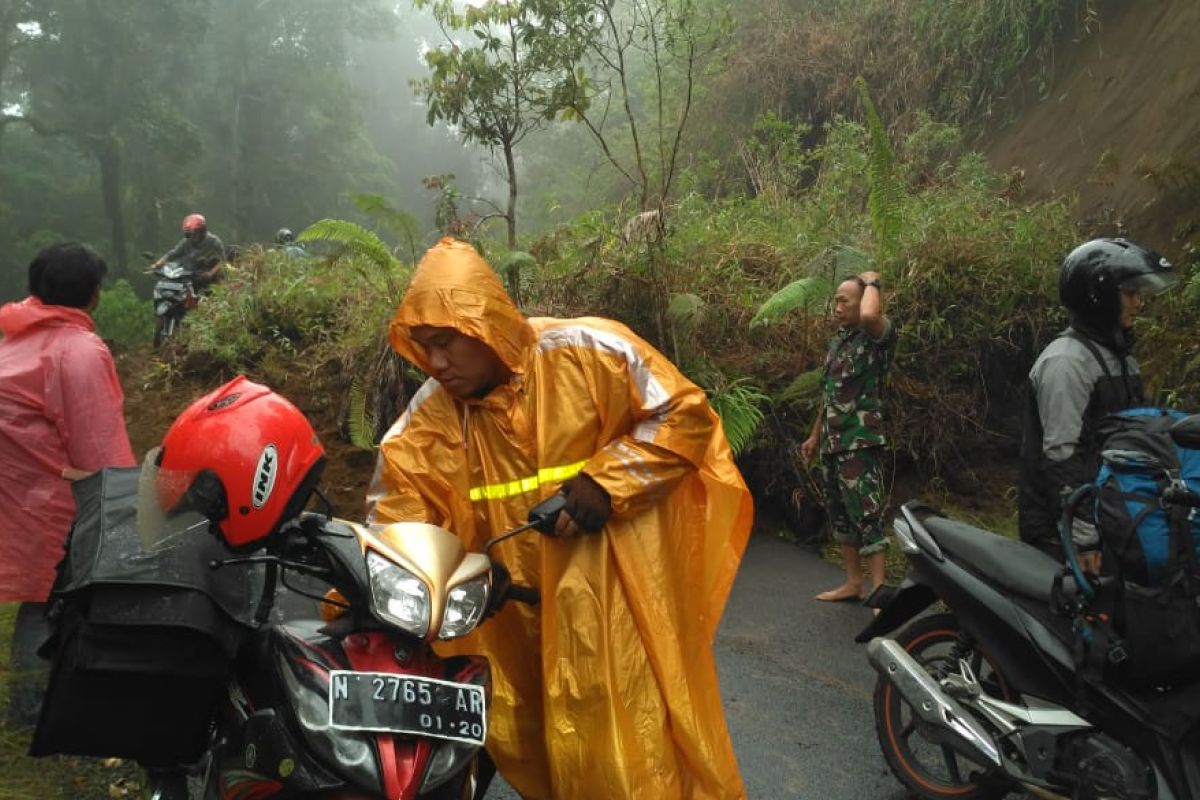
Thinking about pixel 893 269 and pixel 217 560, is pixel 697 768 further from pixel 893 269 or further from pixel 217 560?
pixel 893 269

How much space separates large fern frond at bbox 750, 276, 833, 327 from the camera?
21.6 feet

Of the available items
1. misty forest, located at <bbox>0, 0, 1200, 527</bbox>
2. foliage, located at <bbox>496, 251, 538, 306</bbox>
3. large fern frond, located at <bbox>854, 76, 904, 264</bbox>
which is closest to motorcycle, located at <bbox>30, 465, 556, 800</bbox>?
misty forest, located at <bbox>0, 0, 1200, 527</bbox>

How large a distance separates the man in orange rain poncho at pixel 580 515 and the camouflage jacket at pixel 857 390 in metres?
2.72

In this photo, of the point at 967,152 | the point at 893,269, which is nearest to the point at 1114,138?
the point at 967,152

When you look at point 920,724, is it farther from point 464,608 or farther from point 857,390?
point 857,390

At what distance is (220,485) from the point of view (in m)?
1.88

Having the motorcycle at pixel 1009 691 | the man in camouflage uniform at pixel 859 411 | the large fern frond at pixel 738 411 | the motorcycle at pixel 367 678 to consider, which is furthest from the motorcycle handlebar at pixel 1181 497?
the large fern frond at pixel 738 411

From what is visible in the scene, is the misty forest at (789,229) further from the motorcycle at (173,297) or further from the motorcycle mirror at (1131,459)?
the motorcycle mirror at (1131,459)

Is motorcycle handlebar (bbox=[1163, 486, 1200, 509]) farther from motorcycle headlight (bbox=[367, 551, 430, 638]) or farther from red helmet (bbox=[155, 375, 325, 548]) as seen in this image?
red helmet (bbox=[155, 375, 325, 548])

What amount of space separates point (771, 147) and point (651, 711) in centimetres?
1180

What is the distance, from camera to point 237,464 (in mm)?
1884

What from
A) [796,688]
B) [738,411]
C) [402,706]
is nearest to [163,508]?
[402,706]

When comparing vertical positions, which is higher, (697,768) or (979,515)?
(697,768)

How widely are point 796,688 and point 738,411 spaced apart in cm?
239
